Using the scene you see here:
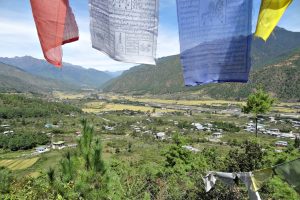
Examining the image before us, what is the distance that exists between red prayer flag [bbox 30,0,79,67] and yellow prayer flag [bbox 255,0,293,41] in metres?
1.46

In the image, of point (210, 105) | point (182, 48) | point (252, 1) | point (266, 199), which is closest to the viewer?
point (252, 1)

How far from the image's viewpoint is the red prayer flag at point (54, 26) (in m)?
2.69

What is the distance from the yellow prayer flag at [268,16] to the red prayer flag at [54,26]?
1.46m

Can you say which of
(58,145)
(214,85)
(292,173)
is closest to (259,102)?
(292,173)

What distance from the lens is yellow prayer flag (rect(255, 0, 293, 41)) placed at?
8.37 feet

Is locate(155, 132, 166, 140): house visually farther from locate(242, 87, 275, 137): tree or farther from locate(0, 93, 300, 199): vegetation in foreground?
locate(242, 87, 275, 137): tree

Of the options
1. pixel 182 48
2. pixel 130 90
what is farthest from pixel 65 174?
pixel 130 90

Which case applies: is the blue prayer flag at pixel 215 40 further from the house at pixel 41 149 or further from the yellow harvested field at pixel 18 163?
the house at pixel 41 149

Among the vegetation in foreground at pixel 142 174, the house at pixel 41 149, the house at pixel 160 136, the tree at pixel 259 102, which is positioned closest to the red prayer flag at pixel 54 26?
the vegetation in foreground at pixel 142 174

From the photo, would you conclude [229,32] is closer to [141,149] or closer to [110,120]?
[141,149]

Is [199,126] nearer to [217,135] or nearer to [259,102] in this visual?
[217,135]

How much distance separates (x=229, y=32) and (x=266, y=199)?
24.5 feet

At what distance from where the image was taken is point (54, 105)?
86.8 m

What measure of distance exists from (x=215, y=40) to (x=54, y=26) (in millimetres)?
1270
